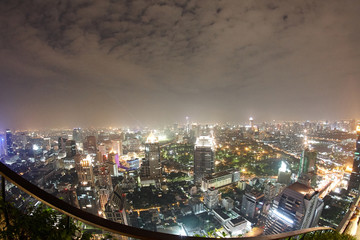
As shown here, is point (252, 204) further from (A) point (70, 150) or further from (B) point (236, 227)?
(A) point (70, 150)

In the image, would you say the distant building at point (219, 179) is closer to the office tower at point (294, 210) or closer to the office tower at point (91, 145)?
the office tower at point (294, 210)

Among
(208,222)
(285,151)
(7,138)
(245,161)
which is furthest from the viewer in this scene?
(285,151)

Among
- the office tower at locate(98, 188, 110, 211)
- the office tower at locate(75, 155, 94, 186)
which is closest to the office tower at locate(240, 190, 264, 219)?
the office tower at locate(98, 188, 110, 211)

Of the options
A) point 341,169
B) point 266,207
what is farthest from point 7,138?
point 341,169

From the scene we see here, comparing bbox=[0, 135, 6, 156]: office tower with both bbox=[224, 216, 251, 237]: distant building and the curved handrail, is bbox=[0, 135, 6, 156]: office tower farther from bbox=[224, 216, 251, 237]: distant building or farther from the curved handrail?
the curved handrail

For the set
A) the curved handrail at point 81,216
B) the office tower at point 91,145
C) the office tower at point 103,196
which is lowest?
the office tower at point 103,196

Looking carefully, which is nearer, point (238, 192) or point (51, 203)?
point (51, 203)

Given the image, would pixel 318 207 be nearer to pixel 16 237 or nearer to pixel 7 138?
pixel 16 237

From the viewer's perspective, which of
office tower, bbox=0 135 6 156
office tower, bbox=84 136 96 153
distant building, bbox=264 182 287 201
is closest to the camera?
distant building, bbox=264 182 287 201

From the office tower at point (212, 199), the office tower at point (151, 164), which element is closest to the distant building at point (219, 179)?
the office tower at point (212, 199)
